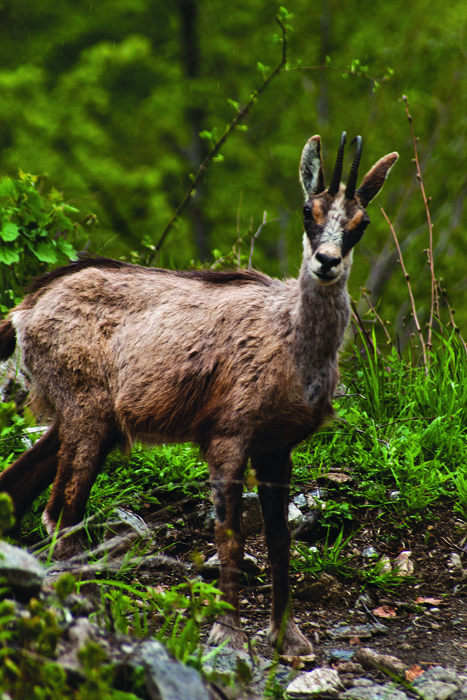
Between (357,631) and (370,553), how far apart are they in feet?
2.52

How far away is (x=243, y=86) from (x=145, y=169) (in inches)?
114

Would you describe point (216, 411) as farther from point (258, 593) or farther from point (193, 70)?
point (193, 70)

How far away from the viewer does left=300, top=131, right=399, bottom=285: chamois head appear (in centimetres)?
356

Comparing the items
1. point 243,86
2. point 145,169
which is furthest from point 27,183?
point 243,86

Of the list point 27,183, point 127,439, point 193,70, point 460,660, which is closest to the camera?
point 460,660

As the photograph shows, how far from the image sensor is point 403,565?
439cm

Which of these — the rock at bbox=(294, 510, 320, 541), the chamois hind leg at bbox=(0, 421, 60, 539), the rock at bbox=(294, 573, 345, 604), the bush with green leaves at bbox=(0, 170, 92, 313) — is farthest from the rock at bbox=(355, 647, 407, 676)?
the bush with green leaves at bbox=(0, 170, 92, 313)

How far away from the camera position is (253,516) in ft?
15.8

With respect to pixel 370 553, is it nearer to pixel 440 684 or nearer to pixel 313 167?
pixel 440 684

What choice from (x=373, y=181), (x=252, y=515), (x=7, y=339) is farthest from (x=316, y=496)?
(x=7, y=339)

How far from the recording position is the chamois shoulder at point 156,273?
4324 millimetres

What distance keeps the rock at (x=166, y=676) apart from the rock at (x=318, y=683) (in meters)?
0.94

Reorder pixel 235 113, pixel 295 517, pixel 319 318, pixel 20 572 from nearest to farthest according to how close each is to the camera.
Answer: pixel 20 572, pixel 319 318, pixel 295 517, pixel 235 113

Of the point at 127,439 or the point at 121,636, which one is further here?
the point at 127,439
